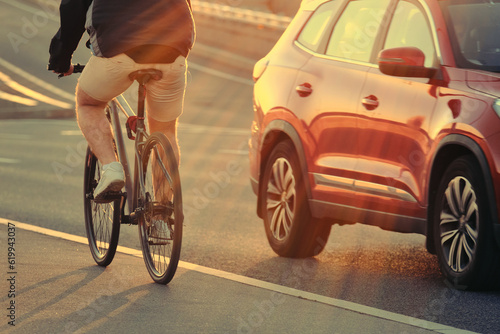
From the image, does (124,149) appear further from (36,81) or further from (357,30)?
(36,81)

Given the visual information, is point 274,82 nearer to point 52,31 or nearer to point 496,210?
point 496,210

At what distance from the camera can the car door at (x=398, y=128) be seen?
23.6 feet

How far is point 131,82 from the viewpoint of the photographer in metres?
6.83

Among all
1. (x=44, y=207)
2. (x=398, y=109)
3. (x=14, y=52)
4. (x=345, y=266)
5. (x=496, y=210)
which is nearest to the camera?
(x=496, y=210)

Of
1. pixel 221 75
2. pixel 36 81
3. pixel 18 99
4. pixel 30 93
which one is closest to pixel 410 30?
pixel 18 99

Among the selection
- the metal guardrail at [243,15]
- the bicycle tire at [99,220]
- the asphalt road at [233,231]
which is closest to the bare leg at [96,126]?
the bicycle tire at [99,220]

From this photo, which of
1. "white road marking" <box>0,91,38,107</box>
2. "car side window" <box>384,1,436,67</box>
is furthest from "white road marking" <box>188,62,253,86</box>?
"car side window" <box>384,1,436,67</box>

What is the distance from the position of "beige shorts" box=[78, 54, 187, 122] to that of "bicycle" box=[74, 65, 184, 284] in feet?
0.18

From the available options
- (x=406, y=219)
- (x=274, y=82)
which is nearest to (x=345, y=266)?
(x=406, y=219)

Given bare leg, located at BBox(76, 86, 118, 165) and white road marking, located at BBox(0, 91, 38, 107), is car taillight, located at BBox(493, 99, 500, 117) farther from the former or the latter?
white road marking, located at BBox(0, 91, 38, 107)

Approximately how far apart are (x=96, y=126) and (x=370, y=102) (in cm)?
180

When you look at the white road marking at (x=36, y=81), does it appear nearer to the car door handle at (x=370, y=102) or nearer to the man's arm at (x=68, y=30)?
the car door handle at (x=370, y=102)

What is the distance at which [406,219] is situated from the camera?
7371 millimetres

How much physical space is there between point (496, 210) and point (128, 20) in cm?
233
